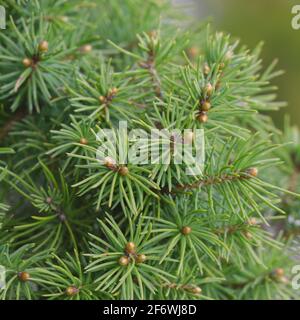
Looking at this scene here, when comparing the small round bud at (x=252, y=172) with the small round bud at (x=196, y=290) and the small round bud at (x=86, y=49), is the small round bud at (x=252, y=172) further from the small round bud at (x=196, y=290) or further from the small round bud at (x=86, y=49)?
the small round bud at (x=86, y=49)

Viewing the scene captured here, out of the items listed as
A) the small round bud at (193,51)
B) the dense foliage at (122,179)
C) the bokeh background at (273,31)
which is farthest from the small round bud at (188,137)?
the bokeh background at (273,31)

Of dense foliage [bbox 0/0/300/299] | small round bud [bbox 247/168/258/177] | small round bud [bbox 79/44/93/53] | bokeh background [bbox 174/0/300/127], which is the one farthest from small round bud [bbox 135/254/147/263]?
bokeh background [bbox 174/0/300/127]

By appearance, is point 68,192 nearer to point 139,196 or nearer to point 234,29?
point 139,196

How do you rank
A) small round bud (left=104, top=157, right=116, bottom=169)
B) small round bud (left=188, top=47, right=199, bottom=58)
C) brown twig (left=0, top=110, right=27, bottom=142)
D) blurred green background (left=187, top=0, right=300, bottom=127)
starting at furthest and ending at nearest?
blurred green background (left=187, top=0, right=300, bottom=127), small round bud (left=188, top=47, right=199, bottom=58), brown twig (left=0, top=110, right=27, bottom=142), small round bud (left=104, top=157, right=116, bottom=169)

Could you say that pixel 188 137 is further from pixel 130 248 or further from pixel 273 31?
pixel 273 31

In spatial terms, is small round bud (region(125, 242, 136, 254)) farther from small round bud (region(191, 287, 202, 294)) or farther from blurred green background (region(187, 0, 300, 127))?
blurred green background (region(187, 0, 300, 127))

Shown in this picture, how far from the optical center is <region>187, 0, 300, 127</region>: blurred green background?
1145mm

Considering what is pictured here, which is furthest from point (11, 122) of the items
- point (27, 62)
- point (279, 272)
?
point (279, 272)

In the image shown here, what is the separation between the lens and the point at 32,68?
1.64 feet

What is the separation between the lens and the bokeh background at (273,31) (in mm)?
1145

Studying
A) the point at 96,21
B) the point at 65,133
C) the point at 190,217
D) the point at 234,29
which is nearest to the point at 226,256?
the point at 190,217

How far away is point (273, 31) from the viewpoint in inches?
47.5

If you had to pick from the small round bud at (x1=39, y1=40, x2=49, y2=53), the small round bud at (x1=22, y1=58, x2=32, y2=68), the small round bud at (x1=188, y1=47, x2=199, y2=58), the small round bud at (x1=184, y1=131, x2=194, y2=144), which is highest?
the small round bud at (x1=188, y1=47, x2=199, y2=58)

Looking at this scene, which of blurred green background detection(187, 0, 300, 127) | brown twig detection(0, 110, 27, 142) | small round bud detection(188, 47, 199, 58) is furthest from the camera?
blurred green background detection(187, 0, 300, 127)
